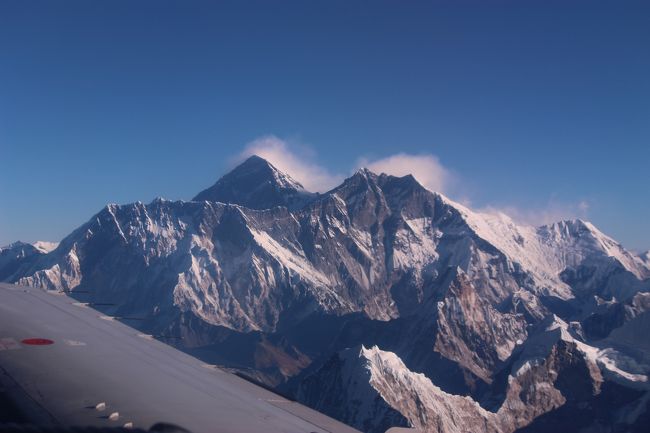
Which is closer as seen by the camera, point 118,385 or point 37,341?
point 118,385

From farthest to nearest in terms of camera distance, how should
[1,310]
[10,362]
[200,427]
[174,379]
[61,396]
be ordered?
[1,310], [174,379], [10,362], [61,396], [200,427]

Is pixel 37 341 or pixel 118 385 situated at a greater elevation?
pixel 37 341

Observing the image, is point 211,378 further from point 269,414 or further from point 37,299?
point 37,299

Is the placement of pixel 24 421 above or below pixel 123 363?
below

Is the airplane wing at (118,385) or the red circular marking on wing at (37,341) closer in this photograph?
the airplane wing at (118,385)

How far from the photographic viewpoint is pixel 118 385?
74.8 feet

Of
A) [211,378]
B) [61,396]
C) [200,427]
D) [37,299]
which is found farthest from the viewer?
[37,299]

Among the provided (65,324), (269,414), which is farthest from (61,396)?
(65,324)

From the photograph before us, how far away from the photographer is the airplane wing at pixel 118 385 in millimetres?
18656

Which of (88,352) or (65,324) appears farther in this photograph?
(65,324)

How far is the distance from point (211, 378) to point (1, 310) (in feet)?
43.2

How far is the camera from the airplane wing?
18.7m

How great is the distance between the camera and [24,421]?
16359 mm

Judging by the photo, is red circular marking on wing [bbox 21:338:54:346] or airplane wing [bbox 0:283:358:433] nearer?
airplane wing [bbox 0:283:358:433]
